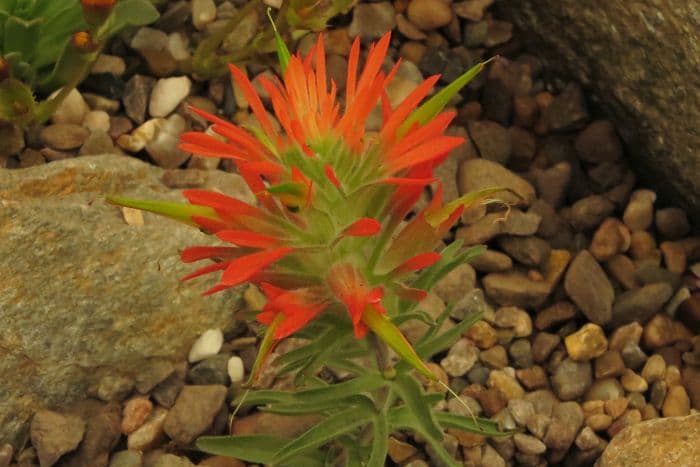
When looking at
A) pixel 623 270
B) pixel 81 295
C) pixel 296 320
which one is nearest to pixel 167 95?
pixel 81 295

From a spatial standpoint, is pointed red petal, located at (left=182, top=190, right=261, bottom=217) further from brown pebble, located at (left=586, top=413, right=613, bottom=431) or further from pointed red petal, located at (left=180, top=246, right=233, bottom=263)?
brown pebble, located at (left=586, top=413, right=613, bottom=431)

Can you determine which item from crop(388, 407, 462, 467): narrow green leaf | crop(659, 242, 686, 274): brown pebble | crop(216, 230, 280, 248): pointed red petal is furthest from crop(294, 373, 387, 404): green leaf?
crop(659, 242, 686, 274): brown pebble

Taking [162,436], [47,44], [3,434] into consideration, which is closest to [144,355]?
[162,436]

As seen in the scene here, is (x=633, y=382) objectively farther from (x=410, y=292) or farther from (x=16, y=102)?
(x=16, y=102)

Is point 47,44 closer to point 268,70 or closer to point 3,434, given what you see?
point 268,70

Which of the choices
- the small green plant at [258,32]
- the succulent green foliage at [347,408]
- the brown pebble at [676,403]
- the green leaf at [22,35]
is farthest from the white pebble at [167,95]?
the brown pebble at [676,403]

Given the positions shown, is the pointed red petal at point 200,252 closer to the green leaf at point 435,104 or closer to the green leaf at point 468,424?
the green leaf at point 435,104
